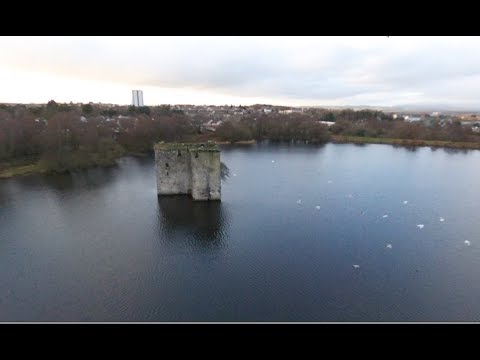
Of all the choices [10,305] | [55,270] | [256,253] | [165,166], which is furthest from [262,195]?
[10,305]

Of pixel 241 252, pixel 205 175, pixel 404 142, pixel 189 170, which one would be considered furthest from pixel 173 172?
pixel 404 142

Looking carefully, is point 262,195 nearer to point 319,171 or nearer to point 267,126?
point 319,171

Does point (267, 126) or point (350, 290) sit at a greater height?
point (267, 126)

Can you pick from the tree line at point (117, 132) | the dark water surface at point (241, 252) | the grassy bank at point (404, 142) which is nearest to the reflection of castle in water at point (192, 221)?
the dark water surface at point (241, 252)

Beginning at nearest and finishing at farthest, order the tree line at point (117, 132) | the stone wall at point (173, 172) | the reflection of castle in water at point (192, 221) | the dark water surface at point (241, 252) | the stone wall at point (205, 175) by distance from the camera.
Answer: the dark water surface at point (241, 252) → the reflection of castle in water at point (192, 221) → the stone wall at point (205, 175) → the stone wall at point (173, 172) → the tree line at point (117, 132)

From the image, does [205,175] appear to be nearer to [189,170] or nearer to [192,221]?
[189,170]

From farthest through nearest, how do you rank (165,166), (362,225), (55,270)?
(165,166) → (362,225) → (55,270)

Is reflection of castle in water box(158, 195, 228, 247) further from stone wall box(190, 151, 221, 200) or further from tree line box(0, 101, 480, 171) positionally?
tree line box(0, 101, 480, 171)

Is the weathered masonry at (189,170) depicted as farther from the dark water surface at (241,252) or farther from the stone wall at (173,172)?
the dark water surface at (241,252)
